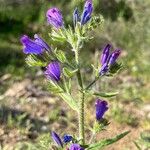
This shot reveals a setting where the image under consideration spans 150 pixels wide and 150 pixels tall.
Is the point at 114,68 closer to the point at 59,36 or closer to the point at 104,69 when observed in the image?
the point at 104,69

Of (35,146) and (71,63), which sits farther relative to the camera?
(35,146)

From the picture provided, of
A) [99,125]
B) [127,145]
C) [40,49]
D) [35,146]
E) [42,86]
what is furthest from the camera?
[42,86]

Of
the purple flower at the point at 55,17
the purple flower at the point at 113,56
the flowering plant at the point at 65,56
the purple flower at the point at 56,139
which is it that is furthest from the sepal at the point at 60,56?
the purple flower at the point at 56,139

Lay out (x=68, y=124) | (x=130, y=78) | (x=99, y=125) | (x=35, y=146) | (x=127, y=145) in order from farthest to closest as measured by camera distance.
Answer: (x=130, y=78), (x=68, y=124), (x=127, y=145), (x=35, y=146), (x=99, y=125)

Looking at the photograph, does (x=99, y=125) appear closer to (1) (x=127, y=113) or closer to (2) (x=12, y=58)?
(1) (x=127, y=113)

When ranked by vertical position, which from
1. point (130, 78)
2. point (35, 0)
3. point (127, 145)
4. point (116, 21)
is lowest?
point (127, 145)

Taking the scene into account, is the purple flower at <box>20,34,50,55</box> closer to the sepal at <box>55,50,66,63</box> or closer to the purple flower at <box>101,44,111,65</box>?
the sepal at <box>55,50,66,63</box>

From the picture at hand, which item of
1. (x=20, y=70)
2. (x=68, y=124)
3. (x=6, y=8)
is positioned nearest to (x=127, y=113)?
(x=68, y=124)
